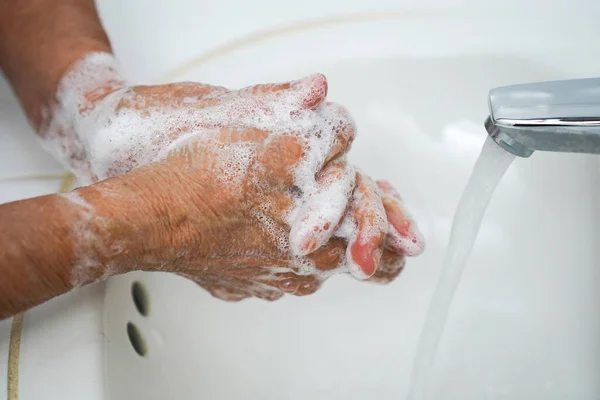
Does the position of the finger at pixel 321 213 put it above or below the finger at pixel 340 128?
below

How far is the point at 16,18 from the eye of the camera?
669 mm

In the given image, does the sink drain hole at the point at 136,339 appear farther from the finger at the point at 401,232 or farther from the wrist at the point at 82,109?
the finger at the point at 401,232

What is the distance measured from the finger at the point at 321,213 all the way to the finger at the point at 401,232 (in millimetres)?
65

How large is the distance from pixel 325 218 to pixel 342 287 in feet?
1.14

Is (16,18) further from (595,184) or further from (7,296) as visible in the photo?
(595,184)

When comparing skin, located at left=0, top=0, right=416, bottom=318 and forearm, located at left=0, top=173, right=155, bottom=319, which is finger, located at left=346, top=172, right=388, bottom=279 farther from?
forearm, located at left=0, top=173, right=155, bottom=319

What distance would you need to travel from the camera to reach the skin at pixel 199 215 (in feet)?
1.40

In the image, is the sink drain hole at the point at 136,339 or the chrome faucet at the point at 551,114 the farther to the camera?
the sink drain hole at the point at 136,339

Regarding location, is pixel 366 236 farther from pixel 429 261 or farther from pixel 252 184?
pixel 429 261

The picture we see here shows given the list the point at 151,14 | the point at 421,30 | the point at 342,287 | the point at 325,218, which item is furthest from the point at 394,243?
the point at 151,14

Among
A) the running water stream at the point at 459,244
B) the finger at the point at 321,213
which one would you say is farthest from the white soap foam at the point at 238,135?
the running water stream at the point at 459,244

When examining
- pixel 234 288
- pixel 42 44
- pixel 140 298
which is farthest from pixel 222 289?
pixel 42 44

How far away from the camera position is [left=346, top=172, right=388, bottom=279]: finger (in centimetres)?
50

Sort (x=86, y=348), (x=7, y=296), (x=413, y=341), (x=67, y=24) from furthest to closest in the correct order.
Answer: (x=413, y=341) < (x=67, y=24) < (x=86, y=348) < (x=7, y=296)
